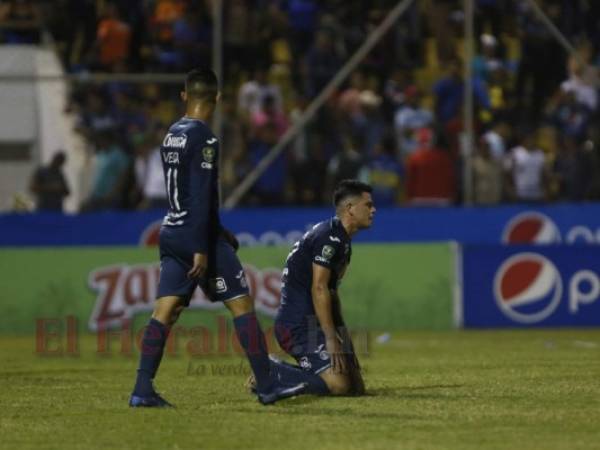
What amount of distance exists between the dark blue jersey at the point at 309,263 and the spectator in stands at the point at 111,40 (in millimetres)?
11239

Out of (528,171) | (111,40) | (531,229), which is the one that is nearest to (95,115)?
(111,40)

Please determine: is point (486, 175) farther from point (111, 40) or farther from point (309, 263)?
point (309, 263)

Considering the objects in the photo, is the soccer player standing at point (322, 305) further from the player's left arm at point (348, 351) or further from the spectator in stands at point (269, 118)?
the spectator in stands at point (269, 118)

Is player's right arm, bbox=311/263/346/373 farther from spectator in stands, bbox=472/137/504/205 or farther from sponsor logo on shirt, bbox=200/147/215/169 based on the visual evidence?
spectator in stands, bbox=472/137/504/205

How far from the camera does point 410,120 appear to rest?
72.9 feet

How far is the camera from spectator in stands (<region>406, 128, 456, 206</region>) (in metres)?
21.8

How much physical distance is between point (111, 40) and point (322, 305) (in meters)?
12.1

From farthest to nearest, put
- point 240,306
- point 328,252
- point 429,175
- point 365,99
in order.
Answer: point 365,99
point 429,175
point 328,252
point 240,306

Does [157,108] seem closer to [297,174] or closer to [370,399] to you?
[297,174]

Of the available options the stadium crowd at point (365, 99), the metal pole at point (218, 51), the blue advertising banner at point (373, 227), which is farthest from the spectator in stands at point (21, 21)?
the metal pole at point (218, 51)

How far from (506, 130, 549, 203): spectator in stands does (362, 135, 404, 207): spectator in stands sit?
158cm

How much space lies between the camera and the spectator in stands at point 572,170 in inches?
867

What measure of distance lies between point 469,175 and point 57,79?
6.05 metres

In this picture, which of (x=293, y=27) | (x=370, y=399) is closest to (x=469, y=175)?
(x=293, y=27)
